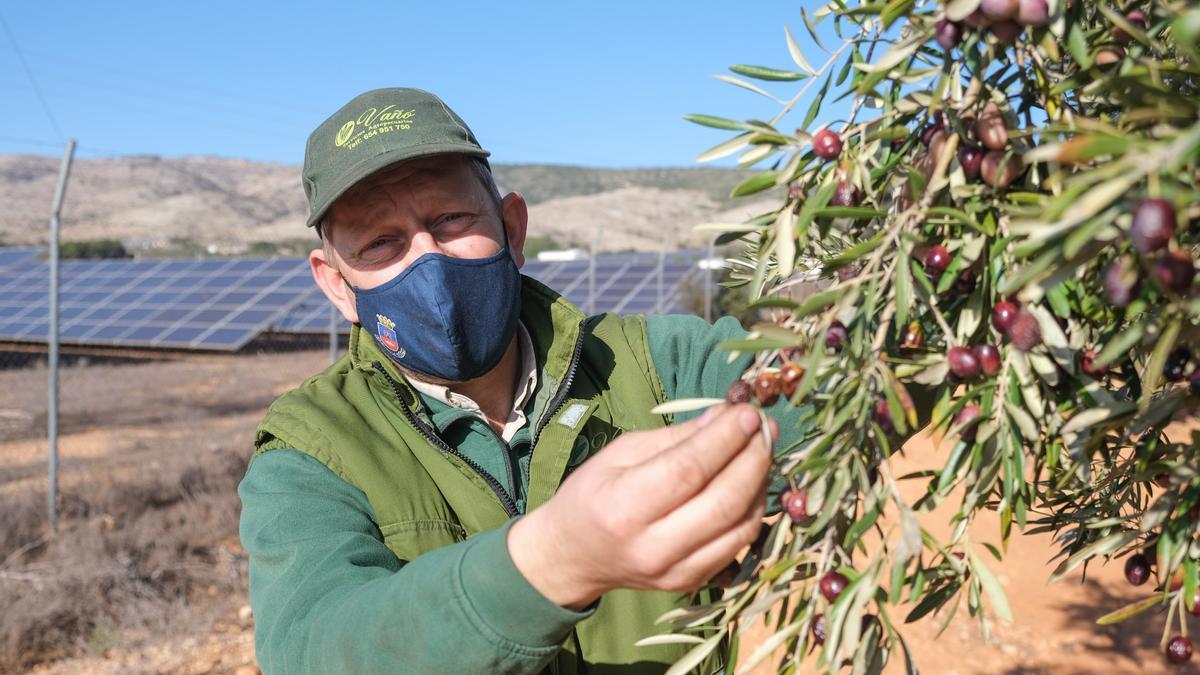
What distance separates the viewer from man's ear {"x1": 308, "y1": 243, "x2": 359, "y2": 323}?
240cm

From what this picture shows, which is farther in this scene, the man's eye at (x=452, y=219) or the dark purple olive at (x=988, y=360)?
the man's eye at (x=452, y=219)

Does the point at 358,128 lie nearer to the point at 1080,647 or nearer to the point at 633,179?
the point at 1080,647

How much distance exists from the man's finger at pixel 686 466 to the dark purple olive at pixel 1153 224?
487 mm

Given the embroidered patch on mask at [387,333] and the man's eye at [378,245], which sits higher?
the man's eye at [378,245]

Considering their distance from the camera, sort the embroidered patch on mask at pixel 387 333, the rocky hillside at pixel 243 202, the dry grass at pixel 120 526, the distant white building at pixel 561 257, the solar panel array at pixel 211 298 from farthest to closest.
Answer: the rocky hillside at pixel 243 202 < the distant white building at pixel 561 257 < the solar panel array at pixel 211 298 < the dry grass at pixel 120 526 < the embroidered patch on mask at pixel 387 333

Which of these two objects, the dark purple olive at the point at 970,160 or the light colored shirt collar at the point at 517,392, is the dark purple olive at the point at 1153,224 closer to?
the dark purple olive at the point at 970,160

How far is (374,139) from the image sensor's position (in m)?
2.02

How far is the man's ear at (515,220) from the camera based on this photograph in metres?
2.47

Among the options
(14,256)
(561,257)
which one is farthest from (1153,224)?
(561,257)

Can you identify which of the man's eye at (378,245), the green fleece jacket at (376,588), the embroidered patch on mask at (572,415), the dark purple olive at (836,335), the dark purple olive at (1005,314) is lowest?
the green fleece jacket at (376,588)

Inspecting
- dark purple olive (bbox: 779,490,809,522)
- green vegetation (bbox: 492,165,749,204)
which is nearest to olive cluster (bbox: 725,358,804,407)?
dark purple olive (bbox: 779,490,809,522)

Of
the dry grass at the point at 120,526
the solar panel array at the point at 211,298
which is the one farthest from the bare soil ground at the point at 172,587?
the solar panel array at the point at 211,298

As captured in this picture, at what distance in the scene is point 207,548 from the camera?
7520 millimetres

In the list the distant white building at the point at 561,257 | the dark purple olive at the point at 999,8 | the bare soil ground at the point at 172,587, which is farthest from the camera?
the distant white building at the point at 561,257
